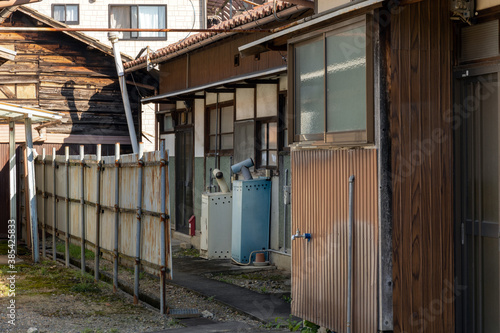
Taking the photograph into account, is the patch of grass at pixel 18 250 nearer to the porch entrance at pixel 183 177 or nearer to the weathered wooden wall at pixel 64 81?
the porch entrance at pixel 183 177

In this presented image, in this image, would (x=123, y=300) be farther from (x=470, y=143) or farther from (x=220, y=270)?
(x=470, y=143)

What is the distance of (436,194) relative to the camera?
578 centimetres

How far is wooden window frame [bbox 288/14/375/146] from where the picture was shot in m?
5.78

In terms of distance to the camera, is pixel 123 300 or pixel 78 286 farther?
pixel 78 286

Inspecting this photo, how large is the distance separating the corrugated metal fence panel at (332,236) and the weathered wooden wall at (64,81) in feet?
49.1

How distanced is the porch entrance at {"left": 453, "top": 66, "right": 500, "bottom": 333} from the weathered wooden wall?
1624cm

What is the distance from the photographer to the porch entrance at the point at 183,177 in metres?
16.6

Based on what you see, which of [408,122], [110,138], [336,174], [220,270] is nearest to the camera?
[408,122]

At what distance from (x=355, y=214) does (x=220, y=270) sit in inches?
251

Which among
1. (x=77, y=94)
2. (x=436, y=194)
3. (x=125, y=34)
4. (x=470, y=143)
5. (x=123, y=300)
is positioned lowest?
(x=123, y=300)

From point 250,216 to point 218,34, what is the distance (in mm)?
4006

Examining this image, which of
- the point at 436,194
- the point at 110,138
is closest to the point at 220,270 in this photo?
the point at 436,194

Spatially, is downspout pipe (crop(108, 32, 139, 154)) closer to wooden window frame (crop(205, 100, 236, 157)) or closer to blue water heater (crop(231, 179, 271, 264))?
wooden window frame (crop(205, 100, 236, 157))

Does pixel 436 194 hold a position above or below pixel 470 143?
below
